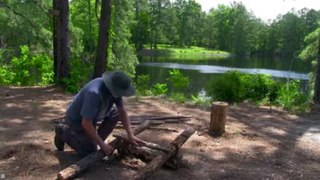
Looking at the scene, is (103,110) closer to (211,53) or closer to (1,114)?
(1,114)

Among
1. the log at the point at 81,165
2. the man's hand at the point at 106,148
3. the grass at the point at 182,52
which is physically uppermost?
the man's hand at the point at 106,148

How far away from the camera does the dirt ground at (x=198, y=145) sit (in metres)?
4.93

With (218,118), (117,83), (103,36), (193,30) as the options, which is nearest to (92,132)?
(117,83)

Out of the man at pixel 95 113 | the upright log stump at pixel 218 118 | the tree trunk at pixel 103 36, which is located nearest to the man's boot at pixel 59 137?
the man at pixel 95 113

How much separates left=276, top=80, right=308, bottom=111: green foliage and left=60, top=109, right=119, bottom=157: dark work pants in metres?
6.91

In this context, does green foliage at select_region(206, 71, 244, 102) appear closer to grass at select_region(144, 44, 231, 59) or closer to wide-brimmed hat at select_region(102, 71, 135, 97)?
wide-brimmed hat at select_region(102, 71, 135, 97)

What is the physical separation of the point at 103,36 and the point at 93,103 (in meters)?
7.59

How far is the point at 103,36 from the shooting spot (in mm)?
11742

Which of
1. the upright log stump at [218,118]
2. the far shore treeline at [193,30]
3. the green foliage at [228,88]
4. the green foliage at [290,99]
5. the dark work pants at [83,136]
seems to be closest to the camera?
the dark work pants at [83,136]

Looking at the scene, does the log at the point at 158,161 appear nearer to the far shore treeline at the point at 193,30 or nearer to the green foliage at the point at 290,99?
the green foliage at the point at 290,99

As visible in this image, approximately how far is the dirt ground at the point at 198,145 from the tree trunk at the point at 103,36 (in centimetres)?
236

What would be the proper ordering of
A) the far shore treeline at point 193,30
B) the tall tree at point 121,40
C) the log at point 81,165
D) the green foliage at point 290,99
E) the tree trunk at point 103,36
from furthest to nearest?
1. the far shore treeline at point 193,30
2. the tall tree at point 121,40
3. the tree trunk at point 103,36
4. the green foliage at point 290,99
5. the log at point 81,165

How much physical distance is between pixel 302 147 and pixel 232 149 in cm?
135

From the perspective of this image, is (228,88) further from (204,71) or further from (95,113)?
(204,71)
